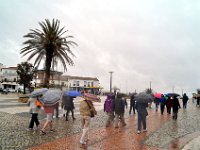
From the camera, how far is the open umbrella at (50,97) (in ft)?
32.6

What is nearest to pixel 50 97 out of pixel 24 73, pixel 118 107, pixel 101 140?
pixel 101 140

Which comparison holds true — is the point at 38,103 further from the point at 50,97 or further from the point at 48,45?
the point at 48,45

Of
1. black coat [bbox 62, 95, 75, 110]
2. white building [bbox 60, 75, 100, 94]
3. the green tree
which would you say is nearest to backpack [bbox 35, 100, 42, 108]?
black coat [bbox 62, 95, 75, 110]

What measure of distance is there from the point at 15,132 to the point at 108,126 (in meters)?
4.26

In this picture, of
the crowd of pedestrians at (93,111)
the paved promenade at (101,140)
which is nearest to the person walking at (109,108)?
the crowd of pedestrians at (93,111)

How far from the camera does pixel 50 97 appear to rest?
10055 millimetres

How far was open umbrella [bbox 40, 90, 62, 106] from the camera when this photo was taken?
9941 millimetres

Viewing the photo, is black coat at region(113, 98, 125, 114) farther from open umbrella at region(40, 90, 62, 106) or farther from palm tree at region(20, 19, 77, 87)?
palm tree at region(20, 19, 77, 87)

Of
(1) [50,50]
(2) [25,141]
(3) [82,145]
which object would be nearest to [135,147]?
(3) [82,145]

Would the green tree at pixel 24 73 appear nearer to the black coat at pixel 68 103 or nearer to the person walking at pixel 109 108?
the black coat at pixel 68 103

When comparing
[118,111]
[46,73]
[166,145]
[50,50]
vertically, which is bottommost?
[166,145]

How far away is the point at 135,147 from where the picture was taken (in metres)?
8.27

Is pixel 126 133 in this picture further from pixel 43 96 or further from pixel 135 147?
pixel 43 96

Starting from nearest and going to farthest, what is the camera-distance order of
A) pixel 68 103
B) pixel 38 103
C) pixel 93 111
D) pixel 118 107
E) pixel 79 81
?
pixel 93 111 → pixel 38 103 → pixel 118 107 → pixel 68 103 → pixel 79 81
